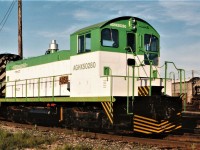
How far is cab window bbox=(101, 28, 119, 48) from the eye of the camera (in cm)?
1102

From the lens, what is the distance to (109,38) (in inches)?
443

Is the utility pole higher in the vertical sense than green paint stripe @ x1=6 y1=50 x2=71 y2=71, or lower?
higher

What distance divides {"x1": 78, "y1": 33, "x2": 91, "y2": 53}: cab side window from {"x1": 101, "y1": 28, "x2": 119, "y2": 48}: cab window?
1.91 feet

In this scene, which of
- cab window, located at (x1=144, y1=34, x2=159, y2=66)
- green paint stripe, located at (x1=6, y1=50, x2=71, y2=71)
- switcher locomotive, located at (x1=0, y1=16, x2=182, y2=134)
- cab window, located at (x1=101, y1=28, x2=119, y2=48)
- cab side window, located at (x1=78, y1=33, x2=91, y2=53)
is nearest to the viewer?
switcher locomotive, located at (x1=0, y1=16, x2=182, y2=134)

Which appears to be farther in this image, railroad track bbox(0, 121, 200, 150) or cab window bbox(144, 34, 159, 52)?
cab window bbox(144, 34, 159, 52)

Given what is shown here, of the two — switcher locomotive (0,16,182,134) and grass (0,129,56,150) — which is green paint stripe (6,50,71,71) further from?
grass (0,129,56,150)

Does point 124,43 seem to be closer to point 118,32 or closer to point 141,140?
point 118,32

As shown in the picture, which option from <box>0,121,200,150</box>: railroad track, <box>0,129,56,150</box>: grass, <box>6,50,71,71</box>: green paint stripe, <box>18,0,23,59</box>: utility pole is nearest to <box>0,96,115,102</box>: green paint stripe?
<box>0,121,200,150</box>: railroad track

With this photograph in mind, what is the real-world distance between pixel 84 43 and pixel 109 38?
→ 36.9 inches

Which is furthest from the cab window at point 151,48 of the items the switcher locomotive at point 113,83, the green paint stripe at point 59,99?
the green paint stripe at point 59,99

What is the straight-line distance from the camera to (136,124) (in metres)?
10.2

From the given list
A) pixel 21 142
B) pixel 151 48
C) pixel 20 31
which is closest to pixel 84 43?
pixel 151 48

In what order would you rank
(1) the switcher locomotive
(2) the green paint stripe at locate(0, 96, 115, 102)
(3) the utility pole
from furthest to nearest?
1. (3) the utility pole
2. (2) the green paint stripe at locate(0, 96, 115, 102)
3. (1) the switcher locomotive

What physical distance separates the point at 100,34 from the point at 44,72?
4.92m
